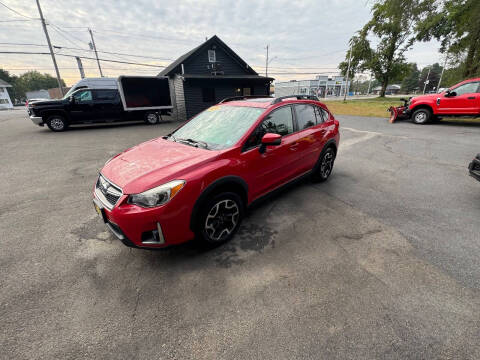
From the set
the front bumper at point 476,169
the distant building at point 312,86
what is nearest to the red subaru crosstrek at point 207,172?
the front bumper at point 476,169

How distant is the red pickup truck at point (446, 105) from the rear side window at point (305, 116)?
10.2 metres

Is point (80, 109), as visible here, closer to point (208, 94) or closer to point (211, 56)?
point (208, 94)

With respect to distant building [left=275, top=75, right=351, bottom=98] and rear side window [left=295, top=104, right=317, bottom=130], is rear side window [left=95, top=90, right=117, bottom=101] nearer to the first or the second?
rear side window [left=295, top=104, right=317, bottom=130]

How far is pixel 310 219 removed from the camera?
3.26 metres

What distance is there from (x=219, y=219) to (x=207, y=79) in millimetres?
15821

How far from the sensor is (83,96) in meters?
11.1

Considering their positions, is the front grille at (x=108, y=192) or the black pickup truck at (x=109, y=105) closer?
the front grille at (x=108, y=192)

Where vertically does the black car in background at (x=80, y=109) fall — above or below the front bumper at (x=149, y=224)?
above

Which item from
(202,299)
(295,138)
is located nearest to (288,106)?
(295,138)

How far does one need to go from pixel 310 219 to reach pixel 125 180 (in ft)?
8.45

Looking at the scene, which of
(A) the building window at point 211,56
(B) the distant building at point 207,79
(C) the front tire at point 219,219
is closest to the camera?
(C) the front tire at point 219,219

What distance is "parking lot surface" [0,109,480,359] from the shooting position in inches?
65.2

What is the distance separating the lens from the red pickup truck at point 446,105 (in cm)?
909

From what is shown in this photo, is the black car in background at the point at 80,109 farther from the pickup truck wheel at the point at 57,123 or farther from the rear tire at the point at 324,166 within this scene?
the rear tire at the point at 324,166
